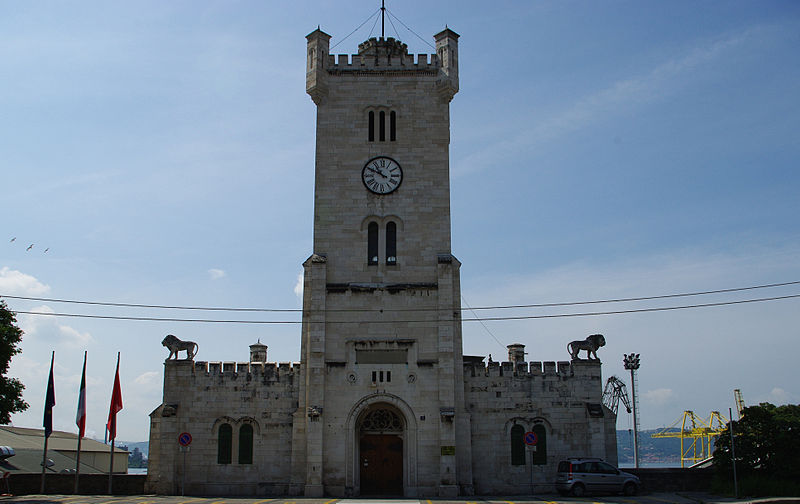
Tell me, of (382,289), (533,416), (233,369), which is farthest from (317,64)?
(533,416)

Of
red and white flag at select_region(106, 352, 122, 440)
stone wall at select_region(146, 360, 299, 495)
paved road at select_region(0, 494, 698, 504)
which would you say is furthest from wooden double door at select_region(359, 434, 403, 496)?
red and white flag at select_region(106, 352, 122, 440)

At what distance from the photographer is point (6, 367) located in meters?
30.2

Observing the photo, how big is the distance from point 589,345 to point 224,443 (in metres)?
18.3

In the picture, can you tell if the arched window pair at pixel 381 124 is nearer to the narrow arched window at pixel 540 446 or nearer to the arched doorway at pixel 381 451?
the arched doorway at pixel 381 451

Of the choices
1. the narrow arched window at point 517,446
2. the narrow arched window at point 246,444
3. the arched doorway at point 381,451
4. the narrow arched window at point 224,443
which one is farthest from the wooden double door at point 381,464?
the narrow arched window at point 224,443

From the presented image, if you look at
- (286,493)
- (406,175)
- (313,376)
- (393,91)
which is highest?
(393,91)

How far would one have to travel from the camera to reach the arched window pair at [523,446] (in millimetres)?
32969

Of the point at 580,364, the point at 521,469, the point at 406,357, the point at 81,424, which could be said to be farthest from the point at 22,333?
the point at 580,364

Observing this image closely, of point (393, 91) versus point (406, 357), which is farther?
point (393, 91)

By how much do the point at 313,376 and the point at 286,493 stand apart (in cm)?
544

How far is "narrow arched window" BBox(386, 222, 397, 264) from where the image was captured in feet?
113

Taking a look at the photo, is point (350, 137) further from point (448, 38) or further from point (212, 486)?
point (212, 486)

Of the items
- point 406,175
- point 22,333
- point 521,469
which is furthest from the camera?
point 406,175

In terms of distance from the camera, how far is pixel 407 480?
31.5 meters
